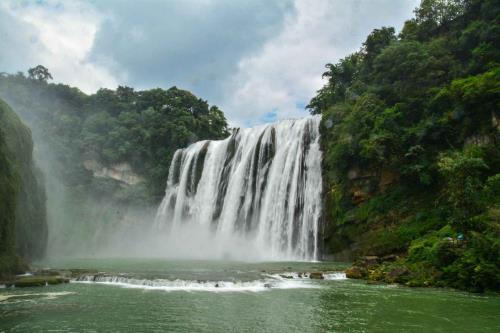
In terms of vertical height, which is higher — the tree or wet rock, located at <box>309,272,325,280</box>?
the tree

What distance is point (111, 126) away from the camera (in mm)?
49844

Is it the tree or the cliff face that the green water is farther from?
the tree

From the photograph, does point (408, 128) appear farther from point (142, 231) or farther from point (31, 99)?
point (31, 99)

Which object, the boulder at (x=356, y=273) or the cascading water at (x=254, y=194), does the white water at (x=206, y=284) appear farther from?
the cascading water at (x=254, y=194)

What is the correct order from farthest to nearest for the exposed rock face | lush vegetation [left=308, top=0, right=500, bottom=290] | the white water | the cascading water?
the exposed rock face, the cascading water, lush vegetation [left=308, top=0, right=500, bottom=290], the white water

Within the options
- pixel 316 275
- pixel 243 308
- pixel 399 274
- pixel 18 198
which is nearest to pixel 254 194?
→ pixel 316 275

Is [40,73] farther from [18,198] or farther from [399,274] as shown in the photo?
[399,274]

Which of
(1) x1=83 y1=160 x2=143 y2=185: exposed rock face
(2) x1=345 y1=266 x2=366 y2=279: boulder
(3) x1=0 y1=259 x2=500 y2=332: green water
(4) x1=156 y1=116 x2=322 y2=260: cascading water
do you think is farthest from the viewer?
(1) x1=83 y1=160 x2=143 y2=185: exposed rock face

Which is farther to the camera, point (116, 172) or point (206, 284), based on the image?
point (116, 172)

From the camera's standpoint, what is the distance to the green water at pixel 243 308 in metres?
8.87

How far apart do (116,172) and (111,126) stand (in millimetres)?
6409

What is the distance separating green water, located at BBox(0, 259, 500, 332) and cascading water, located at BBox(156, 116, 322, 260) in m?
13.2

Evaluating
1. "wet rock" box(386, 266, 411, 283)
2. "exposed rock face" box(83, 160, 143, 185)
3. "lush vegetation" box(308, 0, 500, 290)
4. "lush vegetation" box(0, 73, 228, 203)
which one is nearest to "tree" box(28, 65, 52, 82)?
"lush vegetation" box(0, 73, 228, 203)

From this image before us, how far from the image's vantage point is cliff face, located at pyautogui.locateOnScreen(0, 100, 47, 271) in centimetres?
1598
